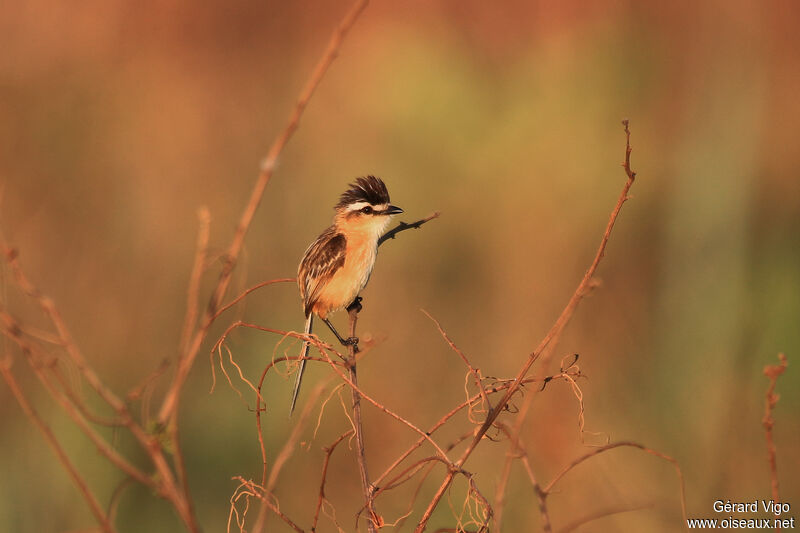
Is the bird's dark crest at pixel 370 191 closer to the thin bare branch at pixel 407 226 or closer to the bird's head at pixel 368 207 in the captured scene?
the bird's head at pixel 368 207

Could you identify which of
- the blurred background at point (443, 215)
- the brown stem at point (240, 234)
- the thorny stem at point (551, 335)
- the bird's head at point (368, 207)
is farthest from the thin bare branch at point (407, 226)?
the blurred background at point (443, 215)

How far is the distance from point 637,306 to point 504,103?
7.70 feet

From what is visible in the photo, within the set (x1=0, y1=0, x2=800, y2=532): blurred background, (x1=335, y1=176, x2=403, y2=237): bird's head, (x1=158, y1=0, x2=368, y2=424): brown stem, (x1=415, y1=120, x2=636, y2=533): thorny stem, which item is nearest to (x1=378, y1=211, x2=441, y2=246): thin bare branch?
(x1=415, y1=120, x2=636, y2=533): thorny stem

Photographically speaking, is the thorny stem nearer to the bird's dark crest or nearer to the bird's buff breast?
A: the bird's buff breast

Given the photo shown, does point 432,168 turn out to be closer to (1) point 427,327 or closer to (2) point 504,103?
(2) point 504,103

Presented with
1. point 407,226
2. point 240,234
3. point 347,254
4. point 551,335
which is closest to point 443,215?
point 347,254

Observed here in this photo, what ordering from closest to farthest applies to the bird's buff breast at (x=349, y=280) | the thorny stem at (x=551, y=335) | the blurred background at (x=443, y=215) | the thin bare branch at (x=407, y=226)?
the thorny stem at (x=551, y=335), the thin bare branch at (x=407, y=226), the bird's buff breast at (x=349, y=280), the blurred background at (x=443, y=215)

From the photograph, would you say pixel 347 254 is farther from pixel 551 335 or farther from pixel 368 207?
pixel 551 335

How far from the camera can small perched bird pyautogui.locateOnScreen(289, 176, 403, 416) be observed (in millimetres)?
3666

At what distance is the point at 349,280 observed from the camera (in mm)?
3650

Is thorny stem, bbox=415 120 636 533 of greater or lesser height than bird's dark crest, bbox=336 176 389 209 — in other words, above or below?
below

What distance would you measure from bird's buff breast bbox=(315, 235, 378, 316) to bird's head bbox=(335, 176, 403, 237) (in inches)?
4.7

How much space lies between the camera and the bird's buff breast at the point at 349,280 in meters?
3.64

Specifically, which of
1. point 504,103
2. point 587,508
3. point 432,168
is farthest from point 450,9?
point 587,508
